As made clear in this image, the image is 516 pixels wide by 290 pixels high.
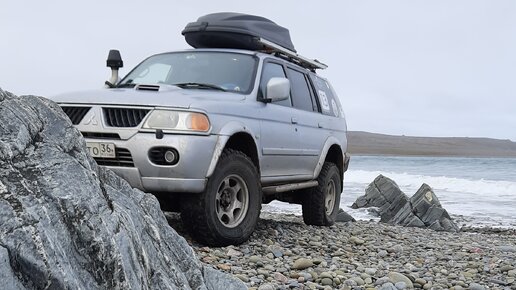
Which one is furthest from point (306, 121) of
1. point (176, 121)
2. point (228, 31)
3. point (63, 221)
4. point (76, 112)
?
point (63, 221)

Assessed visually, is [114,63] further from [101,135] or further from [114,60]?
[101,135]

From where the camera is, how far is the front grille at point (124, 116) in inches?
196

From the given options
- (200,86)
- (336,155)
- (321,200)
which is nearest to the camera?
(200,86)

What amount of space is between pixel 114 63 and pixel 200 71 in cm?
106

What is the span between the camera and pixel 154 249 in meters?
2.50

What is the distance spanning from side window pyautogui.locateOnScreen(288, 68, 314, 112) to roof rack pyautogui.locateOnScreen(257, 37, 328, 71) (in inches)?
Answer: 9.0

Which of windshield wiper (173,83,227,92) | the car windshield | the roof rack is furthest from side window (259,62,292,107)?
windshield wiper (173,83,227,92)

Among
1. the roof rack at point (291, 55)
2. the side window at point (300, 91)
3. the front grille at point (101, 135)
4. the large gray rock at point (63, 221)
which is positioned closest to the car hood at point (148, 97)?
the front grille at point (101, 135)

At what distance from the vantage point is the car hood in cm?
498

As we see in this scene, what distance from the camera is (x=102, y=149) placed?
4938 mm

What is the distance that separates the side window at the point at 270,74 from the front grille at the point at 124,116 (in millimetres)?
1567

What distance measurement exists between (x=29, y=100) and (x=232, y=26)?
4.49 m

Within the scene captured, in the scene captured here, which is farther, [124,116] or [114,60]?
[114,60]

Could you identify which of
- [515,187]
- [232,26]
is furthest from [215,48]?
[515,187]
